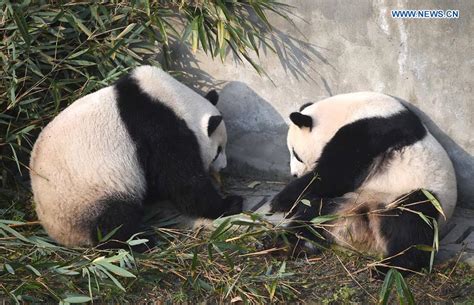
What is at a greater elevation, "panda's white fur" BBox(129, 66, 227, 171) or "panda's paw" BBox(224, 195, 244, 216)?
"panda's white fur" BBox(129, 66, 227, 171)

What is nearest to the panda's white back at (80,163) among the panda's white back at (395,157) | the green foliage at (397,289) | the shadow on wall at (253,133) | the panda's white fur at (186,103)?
the panda's white fur at (186,103)

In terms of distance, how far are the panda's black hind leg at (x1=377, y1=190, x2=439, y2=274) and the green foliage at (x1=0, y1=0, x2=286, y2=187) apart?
144cm

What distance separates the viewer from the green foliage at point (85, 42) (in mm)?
5145

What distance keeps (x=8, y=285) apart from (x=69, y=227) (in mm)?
621

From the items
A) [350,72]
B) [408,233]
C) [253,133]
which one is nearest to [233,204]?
[253,133]

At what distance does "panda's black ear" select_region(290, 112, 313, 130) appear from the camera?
4.73m

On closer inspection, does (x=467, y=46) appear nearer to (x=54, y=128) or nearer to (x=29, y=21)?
(x=54, y=128)

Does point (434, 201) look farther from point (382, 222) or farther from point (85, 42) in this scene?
point (85, 42)

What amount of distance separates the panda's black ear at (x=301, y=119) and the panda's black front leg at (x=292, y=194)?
296 millimetres

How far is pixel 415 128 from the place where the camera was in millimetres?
4555

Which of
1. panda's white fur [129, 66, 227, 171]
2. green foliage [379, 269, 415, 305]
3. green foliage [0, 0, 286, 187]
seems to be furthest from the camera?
green foliage [0, 0, 286, 187]

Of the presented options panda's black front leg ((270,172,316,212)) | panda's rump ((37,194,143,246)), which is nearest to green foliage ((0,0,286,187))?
panda's rump ((37,194,143,246))

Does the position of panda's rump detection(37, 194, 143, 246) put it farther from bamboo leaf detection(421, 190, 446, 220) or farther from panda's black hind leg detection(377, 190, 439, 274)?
bamboo leaf detection(421, 190, 446, 220)

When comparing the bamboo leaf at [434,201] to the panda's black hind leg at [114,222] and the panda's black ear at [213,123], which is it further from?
the panda's black hind leg at [114,222]
